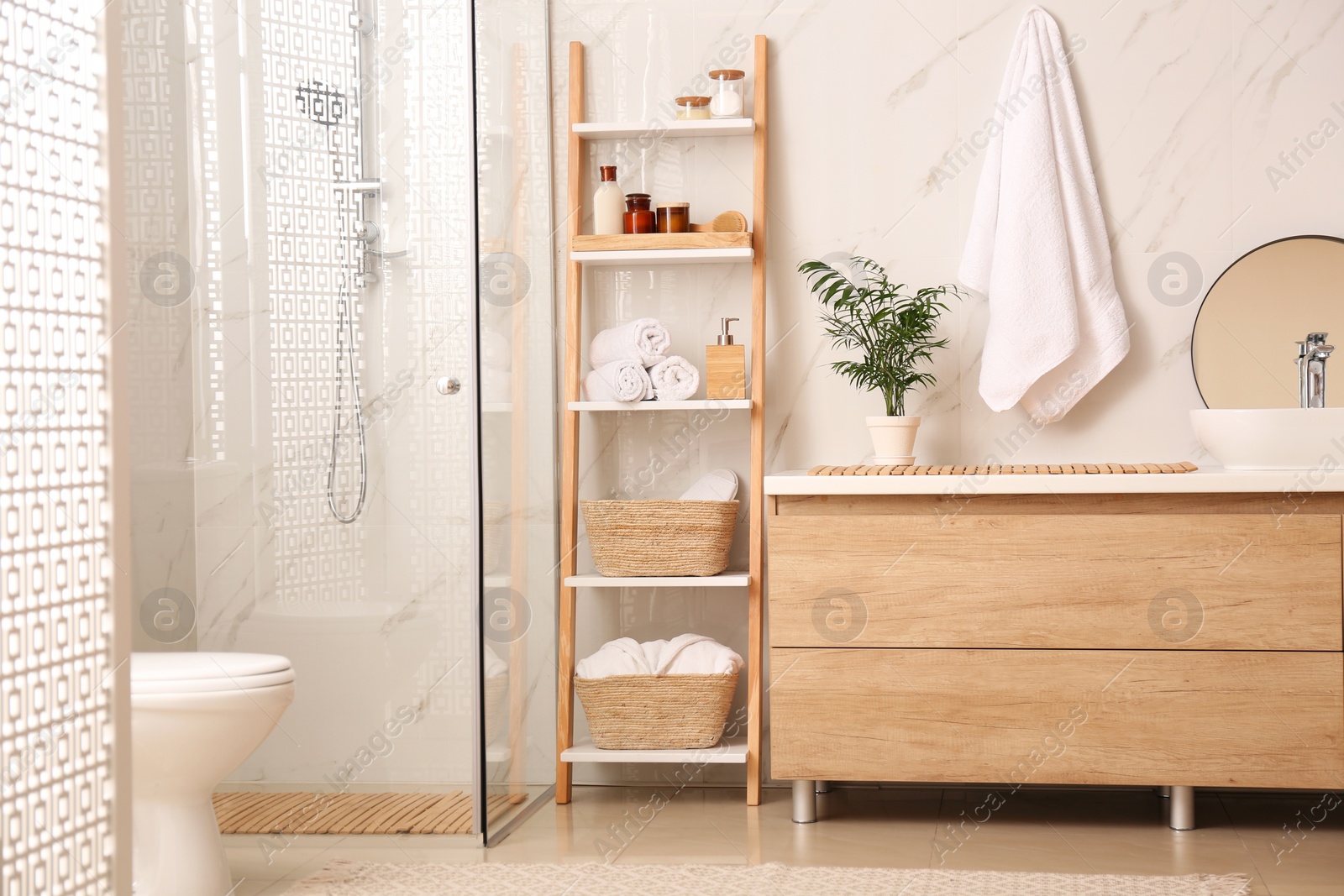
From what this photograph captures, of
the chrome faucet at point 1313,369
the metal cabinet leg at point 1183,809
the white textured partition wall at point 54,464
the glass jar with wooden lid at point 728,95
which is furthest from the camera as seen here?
the glass jar with wooden lid at point 728,95

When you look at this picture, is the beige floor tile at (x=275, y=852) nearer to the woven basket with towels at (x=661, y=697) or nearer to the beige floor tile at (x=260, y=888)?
the beige floor tile at (x=260, y=888)

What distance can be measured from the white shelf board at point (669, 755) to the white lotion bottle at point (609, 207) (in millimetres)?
1171

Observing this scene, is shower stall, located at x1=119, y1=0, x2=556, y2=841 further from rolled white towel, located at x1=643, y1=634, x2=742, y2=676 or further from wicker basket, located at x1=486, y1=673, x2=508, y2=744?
rolled white towel, located at x1=643, y1=634, x2=742, y2=676

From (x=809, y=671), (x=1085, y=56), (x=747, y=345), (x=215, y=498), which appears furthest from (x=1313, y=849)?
(x=215, y=498)

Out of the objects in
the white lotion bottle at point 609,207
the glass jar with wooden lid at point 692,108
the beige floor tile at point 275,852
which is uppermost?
the glass jar with wooden lid at point 692,108

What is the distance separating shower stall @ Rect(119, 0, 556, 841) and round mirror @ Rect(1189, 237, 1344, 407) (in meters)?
1.64

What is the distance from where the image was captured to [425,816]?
224cm

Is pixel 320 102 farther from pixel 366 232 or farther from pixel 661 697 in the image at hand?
pixel 661 697

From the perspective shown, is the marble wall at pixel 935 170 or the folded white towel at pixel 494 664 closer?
the folded white towel at pixel 494 664

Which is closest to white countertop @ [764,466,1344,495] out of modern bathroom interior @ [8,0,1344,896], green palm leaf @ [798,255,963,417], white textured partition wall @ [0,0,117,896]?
modern bathroom interior @ [8,0,1344,896]

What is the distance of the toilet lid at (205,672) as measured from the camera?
185 cm

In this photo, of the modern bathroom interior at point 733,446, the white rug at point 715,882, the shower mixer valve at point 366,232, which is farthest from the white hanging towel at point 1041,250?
the shower mixer valve at point 366,232

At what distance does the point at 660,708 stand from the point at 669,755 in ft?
0.34

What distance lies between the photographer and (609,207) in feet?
8.64
